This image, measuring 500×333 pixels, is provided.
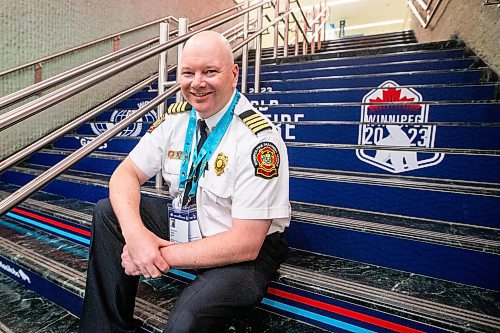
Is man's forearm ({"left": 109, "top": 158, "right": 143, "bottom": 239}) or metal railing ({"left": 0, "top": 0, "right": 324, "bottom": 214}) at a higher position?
metal railing ({"left": 0, "top": 0, "right": 324, "bottom": 214})

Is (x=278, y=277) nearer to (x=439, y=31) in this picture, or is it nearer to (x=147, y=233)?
(x=147, y=233)

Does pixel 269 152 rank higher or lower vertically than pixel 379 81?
lower

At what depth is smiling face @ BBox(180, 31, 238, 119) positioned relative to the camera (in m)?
1.02

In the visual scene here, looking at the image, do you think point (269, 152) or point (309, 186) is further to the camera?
point (309, 186)

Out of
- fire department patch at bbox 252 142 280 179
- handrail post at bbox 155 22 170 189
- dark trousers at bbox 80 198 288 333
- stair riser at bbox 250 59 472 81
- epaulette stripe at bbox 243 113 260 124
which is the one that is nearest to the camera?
dark trousers at bbox 80 198 288 333

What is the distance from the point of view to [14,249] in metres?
1.53

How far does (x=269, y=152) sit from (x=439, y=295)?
68cm

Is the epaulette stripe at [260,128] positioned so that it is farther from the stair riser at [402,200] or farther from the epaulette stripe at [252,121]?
the stair riser at [402,200]

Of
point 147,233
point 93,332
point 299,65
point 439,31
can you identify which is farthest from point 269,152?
point 439,31

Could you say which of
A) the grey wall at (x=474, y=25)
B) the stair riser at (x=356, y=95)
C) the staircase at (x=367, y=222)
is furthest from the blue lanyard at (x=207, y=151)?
the grey wall at (x=474, y=25)

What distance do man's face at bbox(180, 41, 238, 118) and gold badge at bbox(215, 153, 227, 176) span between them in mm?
173

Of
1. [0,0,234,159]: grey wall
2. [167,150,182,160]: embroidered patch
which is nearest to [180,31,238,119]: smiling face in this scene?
[167,150,182,160]: embroidered patch

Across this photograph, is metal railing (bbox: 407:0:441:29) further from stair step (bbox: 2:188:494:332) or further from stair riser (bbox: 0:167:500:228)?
stair step (bbox: 2:188:494:332)

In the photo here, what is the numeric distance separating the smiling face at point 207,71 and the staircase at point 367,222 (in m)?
0.60
